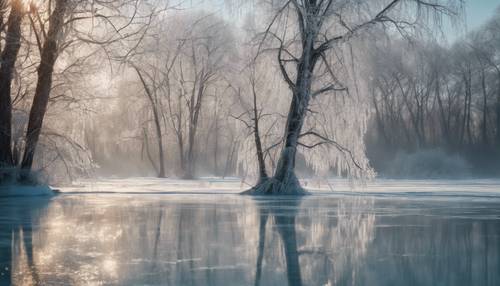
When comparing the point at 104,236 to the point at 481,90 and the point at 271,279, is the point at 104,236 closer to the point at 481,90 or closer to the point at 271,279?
the point at 271,279

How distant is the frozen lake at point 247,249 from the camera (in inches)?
181

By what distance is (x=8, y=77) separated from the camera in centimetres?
1666

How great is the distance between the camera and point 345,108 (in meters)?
18.3

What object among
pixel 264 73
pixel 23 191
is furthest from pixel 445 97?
pixel 23 191

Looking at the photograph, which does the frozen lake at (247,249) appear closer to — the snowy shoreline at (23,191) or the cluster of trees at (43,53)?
the snowy shoreline at (23,191)

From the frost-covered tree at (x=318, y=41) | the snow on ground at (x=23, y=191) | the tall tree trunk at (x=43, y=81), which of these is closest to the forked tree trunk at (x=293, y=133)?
the frost-covered tree at (x=318, y=41)

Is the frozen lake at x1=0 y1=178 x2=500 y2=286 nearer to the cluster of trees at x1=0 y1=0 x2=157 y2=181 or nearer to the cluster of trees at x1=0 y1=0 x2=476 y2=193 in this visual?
the cluster of trees at x1=0 y1=0 x2=157 y2=181

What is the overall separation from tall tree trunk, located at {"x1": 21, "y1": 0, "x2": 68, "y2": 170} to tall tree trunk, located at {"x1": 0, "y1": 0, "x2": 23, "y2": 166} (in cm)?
50

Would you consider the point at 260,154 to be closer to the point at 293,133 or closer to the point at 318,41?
the point at 293,133

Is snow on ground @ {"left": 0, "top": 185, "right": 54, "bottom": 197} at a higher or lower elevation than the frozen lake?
higher

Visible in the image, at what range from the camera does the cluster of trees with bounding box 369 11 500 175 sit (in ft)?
156

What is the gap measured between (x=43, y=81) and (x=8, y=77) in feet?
3.11

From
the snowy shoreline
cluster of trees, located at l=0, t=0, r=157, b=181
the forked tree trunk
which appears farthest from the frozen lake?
the forked tree trunk

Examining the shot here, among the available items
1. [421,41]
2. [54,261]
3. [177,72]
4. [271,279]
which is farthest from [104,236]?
[177,72]
